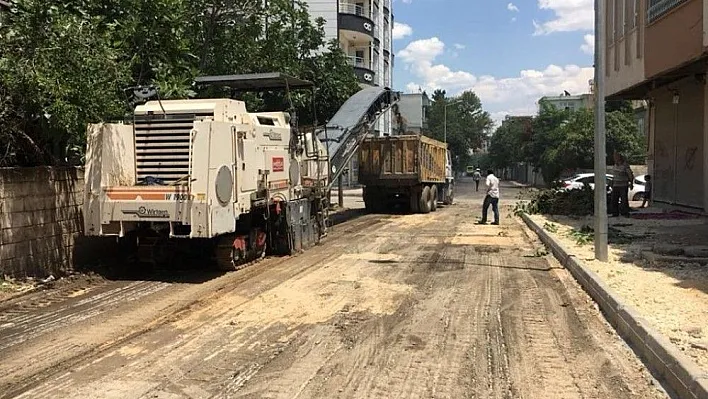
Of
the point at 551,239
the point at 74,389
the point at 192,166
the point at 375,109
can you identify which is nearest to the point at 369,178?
the point at 375,109

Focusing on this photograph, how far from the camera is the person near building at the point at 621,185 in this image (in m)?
19.0

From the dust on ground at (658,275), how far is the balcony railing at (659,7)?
5104 millimetres

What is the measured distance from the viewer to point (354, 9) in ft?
147

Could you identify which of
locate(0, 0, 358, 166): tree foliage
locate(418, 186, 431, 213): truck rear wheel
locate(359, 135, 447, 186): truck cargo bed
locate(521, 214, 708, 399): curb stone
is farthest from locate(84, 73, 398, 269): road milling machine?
locate(418, 186, 431, 213): truck rear wheel

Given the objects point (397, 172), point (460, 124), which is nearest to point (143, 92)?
point (397, 172)

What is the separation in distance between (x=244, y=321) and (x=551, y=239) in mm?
8781

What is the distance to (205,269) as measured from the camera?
37.9ft

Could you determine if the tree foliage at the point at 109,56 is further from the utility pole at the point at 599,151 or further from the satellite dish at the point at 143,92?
the utility pole at the point at 599,151

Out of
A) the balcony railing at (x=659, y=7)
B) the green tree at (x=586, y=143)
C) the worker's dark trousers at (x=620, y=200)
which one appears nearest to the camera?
the balcony railing at (x=659, y=7)

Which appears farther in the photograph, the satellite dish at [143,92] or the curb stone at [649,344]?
the satellite dish at [143,92]

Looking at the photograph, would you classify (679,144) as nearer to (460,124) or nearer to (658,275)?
(658,275)

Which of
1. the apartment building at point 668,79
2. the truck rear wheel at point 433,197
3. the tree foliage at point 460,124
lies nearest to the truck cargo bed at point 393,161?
the truck rear wheel at point 433,197

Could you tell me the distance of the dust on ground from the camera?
6537 millimetres

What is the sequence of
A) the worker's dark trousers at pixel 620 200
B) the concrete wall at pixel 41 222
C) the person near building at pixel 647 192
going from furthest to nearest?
the person near building at pixel 647 192, the worker's dark trousers at pixel 620 200, the concrete wall at pixel 41 222
